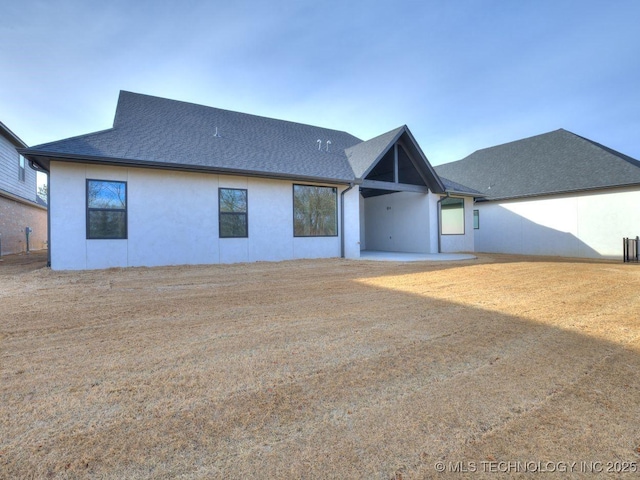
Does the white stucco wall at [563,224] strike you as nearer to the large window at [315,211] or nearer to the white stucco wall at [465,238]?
the white stucco wall at [465,238]

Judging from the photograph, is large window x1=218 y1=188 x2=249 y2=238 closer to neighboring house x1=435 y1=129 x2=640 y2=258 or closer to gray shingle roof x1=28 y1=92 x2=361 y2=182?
gray shingle roof x1=28 y1=92 x2=361 y2=182

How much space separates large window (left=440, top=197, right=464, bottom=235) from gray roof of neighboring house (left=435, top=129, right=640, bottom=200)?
191 cm

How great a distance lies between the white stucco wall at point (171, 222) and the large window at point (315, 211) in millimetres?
267

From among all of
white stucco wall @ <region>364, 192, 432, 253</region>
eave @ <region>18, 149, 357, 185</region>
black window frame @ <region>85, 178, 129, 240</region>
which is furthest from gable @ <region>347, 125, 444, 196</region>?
black window frame @ <region>85, 178, 129, 240</region>

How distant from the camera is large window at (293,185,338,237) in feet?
38.5

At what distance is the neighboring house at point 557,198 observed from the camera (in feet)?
43.9

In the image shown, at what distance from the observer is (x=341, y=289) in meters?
6.25

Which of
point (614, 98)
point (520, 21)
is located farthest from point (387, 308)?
point (614, 98)

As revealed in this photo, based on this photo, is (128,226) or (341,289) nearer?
(341,289)

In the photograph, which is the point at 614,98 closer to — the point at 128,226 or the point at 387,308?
the point at 387,308

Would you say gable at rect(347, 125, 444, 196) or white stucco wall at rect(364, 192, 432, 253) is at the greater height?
gable at rect(347, 125, 444, 196)

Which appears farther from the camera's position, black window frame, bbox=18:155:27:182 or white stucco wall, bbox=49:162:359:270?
black window frame, bbox=18:155:27:182

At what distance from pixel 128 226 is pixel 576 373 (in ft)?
33.6

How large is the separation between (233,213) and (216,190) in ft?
3.05
